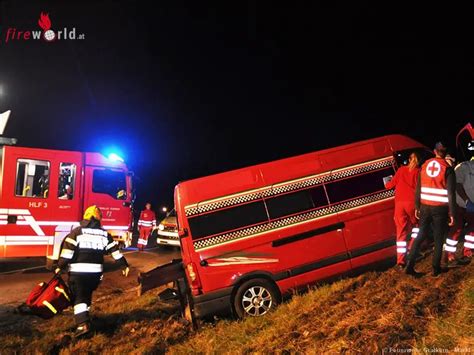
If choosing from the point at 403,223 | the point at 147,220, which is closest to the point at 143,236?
the point at 147,220

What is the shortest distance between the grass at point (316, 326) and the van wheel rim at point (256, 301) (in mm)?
247

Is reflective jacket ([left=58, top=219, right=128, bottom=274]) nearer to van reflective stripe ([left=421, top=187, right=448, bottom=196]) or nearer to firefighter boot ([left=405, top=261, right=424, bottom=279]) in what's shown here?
firefighter boot ([left=405, top=261, right=424, bottom=279])

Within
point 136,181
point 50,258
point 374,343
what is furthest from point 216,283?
point 136,181

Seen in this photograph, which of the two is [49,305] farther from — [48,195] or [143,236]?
[143,236]

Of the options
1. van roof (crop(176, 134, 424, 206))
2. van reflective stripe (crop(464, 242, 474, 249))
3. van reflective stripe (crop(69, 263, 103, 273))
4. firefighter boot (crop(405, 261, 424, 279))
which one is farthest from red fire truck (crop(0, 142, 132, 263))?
van reflective stripe (crop(464, 242, 474, 249))

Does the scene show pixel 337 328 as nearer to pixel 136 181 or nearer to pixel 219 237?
pixel 219 237

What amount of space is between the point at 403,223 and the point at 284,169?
1.89 metres

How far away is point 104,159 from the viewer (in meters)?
11.2

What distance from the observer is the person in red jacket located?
19.2ft

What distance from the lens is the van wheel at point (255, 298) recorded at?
564cm

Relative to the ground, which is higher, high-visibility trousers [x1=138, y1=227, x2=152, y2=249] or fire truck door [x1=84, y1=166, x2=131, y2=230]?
fire truck door [x1=84, y1=166, x2=131, y2=230]

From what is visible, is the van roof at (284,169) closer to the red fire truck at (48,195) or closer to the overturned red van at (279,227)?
the overturned red van at (279,227)

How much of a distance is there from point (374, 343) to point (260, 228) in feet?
8.13

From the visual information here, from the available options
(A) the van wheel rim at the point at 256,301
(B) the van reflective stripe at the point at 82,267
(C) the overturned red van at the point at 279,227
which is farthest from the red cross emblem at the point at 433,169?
(B) the van reflective stripe at the point at 82,267
